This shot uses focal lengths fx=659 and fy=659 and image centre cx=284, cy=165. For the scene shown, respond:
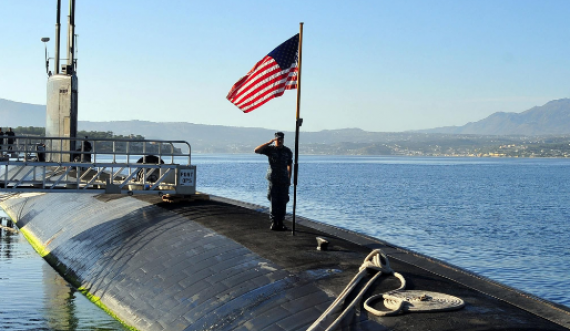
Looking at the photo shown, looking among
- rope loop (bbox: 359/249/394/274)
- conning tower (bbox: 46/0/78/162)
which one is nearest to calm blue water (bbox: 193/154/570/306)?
rope loop (bbox: 359/249/394/274)

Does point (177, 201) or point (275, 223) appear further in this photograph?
point (177, 201)

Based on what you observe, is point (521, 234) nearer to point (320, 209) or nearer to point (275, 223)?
point (320, 209)

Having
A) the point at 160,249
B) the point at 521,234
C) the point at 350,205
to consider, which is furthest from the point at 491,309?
the point at 350,205

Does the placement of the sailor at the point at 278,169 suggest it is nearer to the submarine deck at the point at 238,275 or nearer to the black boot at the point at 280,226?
the black boot at the point at 280,226

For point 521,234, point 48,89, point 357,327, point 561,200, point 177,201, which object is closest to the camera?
point 357,327

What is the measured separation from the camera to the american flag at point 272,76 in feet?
41.3

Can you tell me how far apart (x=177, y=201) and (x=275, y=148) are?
5646 mm

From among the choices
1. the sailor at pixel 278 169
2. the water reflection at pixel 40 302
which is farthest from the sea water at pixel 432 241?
the sailor at pixel 278 169

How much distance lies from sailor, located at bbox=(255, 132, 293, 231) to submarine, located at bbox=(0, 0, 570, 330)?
2.18 feet

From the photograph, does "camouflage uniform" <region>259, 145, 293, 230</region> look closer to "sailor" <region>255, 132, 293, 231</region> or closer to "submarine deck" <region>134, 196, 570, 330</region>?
"sailor" <region>255, 132, 293, 231</region>

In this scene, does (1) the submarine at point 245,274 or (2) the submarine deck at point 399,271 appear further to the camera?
(1) the submarine at point 245,274

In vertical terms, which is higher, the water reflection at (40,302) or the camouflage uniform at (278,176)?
the camouflage uniform at (278,176)

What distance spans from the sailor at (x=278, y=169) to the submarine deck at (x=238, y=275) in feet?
2.27

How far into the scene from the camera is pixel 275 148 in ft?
40.6
